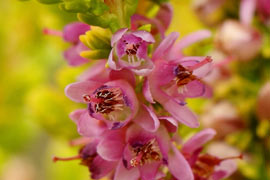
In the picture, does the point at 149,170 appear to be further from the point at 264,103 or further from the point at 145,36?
the point at 264,103

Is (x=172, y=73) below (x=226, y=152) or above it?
above

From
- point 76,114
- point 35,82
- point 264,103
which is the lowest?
point 35,82

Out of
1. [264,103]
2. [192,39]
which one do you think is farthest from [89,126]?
[264,103]

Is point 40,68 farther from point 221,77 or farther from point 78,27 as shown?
point 78,27

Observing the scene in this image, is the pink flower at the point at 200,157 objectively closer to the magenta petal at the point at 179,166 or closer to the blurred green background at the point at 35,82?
the magenta petal at the point at 179,166

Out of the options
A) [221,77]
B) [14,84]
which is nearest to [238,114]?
[221,77]

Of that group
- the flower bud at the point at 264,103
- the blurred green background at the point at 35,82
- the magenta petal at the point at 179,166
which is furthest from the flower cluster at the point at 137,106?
the blurred green background at the point at 35,82
